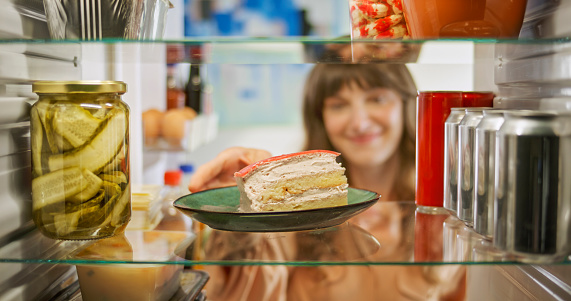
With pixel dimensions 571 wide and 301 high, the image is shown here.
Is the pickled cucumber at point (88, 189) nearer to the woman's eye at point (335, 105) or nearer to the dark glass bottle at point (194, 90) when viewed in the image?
the woman's eye at point (335, 105)

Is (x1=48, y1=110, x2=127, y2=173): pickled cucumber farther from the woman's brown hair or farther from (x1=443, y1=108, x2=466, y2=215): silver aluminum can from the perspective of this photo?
the woman's brown hair

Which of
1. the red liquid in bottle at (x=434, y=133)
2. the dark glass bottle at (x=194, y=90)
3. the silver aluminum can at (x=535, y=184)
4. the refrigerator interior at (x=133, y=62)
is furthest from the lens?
the dark glass bottle at (x=194, y=90)

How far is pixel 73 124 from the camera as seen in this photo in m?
0.58

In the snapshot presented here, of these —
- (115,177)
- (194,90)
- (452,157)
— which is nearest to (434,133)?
(452,157)

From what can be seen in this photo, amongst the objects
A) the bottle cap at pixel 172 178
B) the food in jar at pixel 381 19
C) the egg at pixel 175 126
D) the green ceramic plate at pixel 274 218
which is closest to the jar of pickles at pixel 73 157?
the green ceramic plate at pixel 274 218

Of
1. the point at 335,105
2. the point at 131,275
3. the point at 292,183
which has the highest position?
the point at 335,105

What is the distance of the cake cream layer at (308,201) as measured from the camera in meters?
0.69

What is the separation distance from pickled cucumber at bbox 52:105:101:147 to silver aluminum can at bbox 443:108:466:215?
16.6 inches

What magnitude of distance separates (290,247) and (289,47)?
22cm

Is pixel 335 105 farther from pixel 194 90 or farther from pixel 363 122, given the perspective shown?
pixel 194 90

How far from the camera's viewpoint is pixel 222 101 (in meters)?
2.39

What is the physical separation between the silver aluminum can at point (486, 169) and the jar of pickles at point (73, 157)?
0.40 metres

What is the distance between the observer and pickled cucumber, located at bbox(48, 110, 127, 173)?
58 centimetres

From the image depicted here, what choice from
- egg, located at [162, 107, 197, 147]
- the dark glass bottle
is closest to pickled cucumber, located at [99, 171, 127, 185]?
egg, located at [162, 107, 197, 147]
